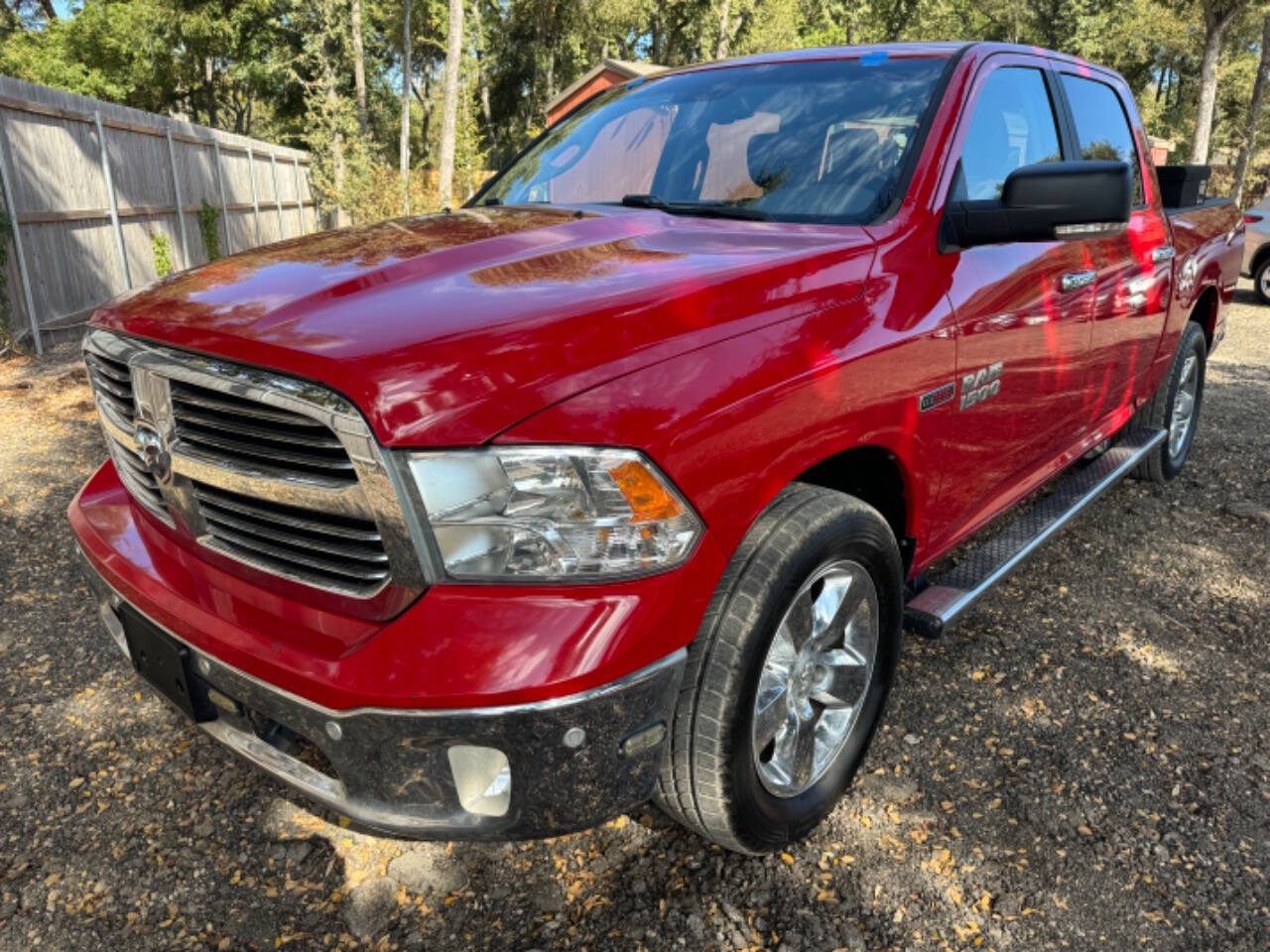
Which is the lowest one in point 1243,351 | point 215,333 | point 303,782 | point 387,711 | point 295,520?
point 1243,351

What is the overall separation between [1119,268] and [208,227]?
14.0 metres

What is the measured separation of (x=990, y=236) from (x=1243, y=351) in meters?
8.50

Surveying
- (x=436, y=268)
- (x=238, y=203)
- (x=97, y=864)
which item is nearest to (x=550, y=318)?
(x=436, y=268)

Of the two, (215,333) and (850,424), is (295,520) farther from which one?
(850,424)

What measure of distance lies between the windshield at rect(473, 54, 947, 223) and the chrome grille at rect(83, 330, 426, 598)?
1469 mm

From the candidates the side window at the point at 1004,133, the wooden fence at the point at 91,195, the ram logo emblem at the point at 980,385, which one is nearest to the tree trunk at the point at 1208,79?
the wooden fence at the point at 91,195

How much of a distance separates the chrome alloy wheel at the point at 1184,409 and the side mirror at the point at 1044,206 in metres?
2.93

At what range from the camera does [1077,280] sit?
3109 mm

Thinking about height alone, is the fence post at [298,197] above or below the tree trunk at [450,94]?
below

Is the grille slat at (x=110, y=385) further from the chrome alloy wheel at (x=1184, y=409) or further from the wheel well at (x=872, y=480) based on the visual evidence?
the chrome alloy wheel at (x=1184, y=409)

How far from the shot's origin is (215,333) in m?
1.80

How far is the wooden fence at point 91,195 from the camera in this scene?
8.76 metres

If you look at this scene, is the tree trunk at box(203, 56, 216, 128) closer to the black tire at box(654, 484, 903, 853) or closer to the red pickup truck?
the red pickup truck

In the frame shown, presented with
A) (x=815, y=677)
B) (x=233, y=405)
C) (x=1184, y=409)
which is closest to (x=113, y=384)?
(x=233, y=405)
